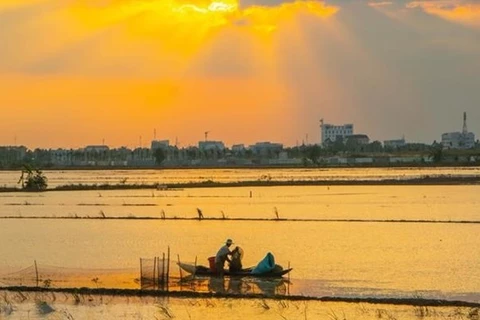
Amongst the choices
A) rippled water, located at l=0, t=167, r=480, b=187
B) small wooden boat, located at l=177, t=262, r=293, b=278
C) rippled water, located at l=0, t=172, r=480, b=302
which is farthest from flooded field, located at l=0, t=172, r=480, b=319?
rippled water, located at l=0, t=167, r=480, b=187

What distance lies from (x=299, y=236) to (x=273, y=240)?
1.33 metres

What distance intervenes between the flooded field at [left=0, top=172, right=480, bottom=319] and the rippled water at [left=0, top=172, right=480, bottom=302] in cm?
4

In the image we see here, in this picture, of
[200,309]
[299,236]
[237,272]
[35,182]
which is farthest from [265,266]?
[35,182]

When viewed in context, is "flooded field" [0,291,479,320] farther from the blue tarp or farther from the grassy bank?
the grassy bank

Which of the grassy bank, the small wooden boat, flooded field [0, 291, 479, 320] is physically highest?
the grassy bank

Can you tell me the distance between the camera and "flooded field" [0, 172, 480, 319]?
59.0 ft

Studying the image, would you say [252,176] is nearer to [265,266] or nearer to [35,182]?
[35,182]

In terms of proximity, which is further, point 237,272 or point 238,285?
point 237,272

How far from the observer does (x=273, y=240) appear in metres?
27.8

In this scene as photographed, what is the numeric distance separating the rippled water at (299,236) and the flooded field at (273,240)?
4 cm

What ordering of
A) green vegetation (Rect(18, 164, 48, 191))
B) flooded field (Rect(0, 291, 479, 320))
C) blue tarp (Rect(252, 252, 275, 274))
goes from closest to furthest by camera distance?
1. flooded field (Rect(0, 291, 479, 320))
2. blue tarp (Rect(252, 252, 275, 274))
3. green vegetation (Rect(18, 164, 48, 191))

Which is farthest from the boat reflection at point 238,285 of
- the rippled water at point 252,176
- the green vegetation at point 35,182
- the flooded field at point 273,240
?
the rippled water at point 252,176

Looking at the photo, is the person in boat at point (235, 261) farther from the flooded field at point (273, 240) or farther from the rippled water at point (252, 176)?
the rippled water at point (252, 176)

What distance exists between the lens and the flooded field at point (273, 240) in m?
18.0
